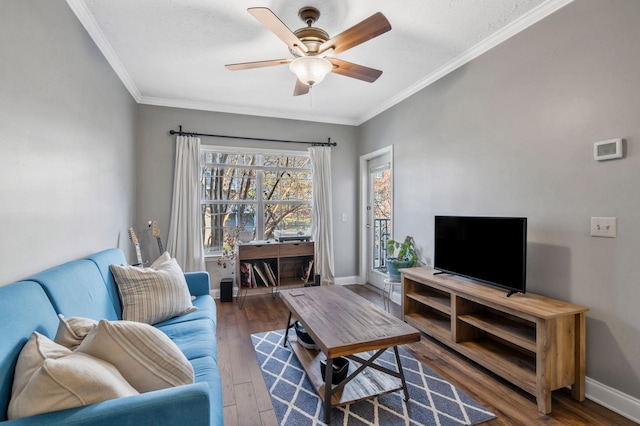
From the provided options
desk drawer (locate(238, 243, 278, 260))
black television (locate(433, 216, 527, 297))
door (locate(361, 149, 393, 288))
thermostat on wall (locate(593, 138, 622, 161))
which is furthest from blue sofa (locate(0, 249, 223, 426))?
door (locate(361, 149, 393, 288))

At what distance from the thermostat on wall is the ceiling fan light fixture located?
1.79m

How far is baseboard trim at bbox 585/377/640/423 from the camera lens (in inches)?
67.1

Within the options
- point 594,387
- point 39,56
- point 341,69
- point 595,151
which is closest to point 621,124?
point 595,151

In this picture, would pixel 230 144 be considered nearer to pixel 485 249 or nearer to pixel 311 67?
pixel 311 67

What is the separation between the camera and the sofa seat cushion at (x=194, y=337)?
5.36 ft

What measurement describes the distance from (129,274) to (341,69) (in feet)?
7.00

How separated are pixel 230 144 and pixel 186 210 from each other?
107cm

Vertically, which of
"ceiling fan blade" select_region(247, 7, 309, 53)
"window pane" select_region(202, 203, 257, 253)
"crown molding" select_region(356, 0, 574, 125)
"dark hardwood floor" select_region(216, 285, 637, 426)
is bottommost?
"dark hardwood floor" select_region(216, 285, 637, 426)

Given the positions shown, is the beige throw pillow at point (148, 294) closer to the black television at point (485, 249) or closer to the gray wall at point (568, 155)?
the black television at point (485, 249)

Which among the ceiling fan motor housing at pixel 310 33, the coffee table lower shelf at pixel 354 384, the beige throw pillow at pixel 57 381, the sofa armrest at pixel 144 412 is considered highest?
the ceiling fan motor housing at pixel 310 33

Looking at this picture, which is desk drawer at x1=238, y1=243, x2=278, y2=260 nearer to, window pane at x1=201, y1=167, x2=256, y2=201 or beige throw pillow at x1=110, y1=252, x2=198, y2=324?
window pane at x1=201, y1=167, x2=256, y2=201

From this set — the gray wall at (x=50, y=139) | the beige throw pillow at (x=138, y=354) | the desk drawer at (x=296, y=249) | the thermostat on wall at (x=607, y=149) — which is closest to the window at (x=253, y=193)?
the desk drawer at (x=296, y=249)

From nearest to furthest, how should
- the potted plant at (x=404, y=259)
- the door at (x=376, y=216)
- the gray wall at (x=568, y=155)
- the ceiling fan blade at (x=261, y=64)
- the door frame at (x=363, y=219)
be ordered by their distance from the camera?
the gray wall at (x=568, y=155) → the ceiling fan blade at (x=261, y=64) → the potted plant at (x=404, y=259) → the door at (x=376, y=216) → the door frame at (x=363, y=219)

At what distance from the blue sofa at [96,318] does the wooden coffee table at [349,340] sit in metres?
0.61
